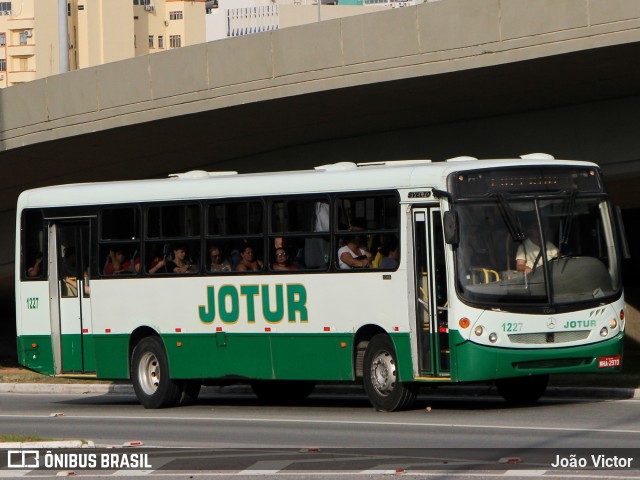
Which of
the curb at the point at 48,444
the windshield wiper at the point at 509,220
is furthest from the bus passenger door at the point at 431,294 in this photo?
the curb at the point at 48,444

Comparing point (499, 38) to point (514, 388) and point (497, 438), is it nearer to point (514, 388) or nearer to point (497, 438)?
point (514, 388)

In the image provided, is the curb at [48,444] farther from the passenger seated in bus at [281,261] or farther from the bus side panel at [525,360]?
the passenger seated in bus at [281,261]

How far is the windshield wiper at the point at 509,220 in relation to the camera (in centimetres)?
1677

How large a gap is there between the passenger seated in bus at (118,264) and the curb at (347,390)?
3.49 m

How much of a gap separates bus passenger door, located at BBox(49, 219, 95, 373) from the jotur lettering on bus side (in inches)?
87.3

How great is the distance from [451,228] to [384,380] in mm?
2229

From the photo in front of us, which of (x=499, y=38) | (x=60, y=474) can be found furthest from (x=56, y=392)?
(x=60, y=474)

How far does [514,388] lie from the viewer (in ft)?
61.0

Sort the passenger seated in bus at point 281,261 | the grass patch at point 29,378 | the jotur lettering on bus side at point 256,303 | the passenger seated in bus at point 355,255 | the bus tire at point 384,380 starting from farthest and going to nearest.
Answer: the grass patch at point 29,378
the passenger seated in bus at point 281,261
the jotur lettering on bus side at point 256,303
the passenger seated in bus at point 355,255
the bus tire at point 384,380

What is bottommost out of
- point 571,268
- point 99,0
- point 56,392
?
point 56,392

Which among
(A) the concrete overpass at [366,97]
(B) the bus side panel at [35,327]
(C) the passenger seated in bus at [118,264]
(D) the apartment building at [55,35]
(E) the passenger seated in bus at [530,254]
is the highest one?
(D) the apartment building at [55,35]

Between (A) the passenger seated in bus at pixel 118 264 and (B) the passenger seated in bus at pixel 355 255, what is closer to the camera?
(B) the passenger seated in bus at pixel 355 255

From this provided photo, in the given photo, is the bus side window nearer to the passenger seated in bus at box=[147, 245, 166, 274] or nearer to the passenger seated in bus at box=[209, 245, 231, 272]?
the passenger seated in bus at box=[147, 245, 166, 274]

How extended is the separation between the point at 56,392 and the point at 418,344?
10.9m
